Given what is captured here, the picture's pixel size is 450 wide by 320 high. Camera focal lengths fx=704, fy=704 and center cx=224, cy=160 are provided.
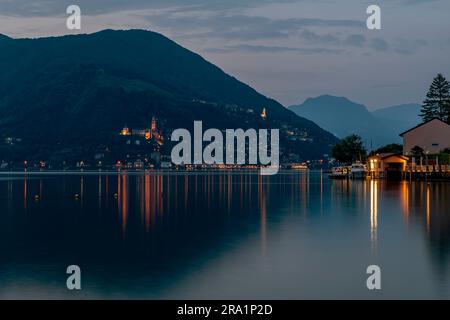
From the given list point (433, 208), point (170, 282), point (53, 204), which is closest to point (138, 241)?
point (170, 282)

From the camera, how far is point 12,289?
2280 cm

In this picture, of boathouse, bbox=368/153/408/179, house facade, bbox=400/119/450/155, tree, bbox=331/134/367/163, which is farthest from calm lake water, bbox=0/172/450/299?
tree, bbox=331/134/367/163

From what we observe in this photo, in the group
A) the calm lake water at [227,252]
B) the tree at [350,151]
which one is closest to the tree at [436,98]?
the tree at [350,151]

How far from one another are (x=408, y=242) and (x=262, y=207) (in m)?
28.0

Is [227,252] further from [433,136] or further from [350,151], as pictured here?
[350,151]

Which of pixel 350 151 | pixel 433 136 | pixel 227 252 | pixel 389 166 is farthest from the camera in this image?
pixel 350 151

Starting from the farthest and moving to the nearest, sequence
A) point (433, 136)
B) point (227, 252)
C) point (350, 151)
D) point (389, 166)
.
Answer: point (350, 151) → point (389, 166) → point (433, 136) → point (227, 252)

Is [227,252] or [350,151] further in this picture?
[350,151]

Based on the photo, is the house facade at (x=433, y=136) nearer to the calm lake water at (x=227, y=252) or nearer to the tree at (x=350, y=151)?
the tree at (x=350, y=151)

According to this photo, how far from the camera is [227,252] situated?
31.8m

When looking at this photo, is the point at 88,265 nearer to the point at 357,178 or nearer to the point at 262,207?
the point at 262,207

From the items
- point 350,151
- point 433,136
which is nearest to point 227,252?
point 433,136

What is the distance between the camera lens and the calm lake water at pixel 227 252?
23.1 m

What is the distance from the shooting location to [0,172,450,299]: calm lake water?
2308cm
